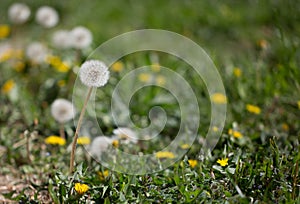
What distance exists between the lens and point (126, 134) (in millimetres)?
2621

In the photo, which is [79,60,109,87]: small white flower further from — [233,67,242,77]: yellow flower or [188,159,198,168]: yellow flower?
[233,67,242,77]: yellow flower

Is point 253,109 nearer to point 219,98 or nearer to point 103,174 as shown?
point 219,98

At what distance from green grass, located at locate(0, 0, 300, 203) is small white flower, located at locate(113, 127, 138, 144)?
52 millimetres

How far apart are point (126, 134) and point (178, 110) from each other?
0.56m

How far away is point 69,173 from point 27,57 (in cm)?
142

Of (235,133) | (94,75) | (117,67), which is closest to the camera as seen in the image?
(94,75)

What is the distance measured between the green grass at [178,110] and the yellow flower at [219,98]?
42 mm

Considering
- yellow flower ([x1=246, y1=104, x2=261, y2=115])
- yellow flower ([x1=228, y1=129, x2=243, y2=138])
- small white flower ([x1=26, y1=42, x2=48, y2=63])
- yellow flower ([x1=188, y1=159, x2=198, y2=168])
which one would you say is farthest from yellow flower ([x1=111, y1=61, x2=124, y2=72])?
yellow flower ([x1=188, y1=159, x2=198, y2=168])

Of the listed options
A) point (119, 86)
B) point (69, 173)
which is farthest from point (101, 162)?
point (119, 86)

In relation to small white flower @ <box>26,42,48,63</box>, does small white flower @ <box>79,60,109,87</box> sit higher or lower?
higher

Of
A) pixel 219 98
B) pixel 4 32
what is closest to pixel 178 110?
pixel 219 98

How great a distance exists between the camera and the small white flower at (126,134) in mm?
2559

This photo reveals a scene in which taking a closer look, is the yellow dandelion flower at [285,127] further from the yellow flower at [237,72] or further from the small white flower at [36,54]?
the small white flower at [36,54]

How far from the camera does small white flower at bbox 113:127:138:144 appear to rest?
2559mm
